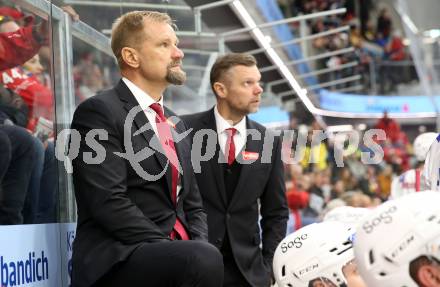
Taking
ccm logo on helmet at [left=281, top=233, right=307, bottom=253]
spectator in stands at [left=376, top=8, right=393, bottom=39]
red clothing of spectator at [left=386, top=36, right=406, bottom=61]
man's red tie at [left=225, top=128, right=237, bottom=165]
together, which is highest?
spectator in stands at [left=376, top=8, right=393, bottom=39]

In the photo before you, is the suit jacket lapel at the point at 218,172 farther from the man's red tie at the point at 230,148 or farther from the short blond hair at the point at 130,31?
the short blond hair at the point at 130,31

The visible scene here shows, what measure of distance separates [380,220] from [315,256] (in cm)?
100

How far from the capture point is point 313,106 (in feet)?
64.8

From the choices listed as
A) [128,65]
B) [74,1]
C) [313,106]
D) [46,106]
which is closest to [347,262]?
[128,65]

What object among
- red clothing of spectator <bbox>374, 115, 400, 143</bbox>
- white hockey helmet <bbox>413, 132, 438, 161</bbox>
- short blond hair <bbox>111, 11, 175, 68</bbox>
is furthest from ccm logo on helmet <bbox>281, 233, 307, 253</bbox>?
red clothing of spectator <bbox>374, 115, 400, 143</bbox>

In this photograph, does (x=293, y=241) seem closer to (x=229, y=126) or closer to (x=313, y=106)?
(x=229, y=126)

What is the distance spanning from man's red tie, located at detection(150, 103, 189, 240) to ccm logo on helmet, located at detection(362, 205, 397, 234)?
1.76 meters

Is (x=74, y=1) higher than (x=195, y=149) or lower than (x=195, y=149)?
higher

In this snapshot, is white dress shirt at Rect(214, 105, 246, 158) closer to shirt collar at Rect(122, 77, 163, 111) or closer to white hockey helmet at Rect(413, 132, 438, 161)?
shirt collar at Rect(122, 77, 163, 111)

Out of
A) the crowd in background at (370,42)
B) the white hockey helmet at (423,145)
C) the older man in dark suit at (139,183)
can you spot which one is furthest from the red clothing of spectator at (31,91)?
the crowd in background at (370,42)

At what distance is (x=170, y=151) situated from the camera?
4.51 m

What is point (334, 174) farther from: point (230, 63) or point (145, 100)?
point (145, 100)

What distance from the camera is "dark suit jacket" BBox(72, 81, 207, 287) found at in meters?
4.09

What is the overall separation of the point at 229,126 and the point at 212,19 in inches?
117
